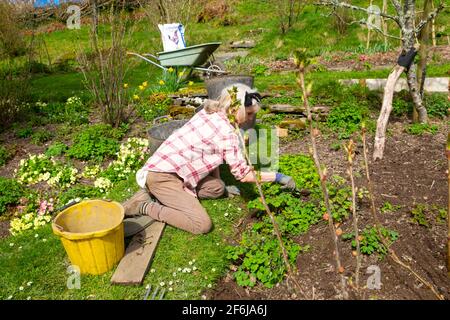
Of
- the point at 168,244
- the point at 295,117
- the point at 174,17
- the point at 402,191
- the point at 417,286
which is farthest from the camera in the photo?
the point at 174,17

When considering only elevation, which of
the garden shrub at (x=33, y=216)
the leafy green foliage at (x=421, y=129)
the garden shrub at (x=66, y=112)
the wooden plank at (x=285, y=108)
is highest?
the wooden plank at (x=285, y=108)

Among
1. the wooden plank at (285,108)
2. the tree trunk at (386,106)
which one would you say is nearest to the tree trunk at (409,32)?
the tree trunk at (386,106)

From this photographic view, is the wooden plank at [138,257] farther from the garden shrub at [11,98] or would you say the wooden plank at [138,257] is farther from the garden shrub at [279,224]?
the garden shrub at [11,98]

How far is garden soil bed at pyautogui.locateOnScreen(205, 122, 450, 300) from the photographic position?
2.59 m

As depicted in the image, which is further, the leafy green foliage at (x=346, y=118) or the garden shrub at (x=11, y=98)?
the garden shrub at (x=11, y=98)

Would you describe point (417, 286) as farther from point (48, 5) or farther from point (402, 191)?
point (48, 5)

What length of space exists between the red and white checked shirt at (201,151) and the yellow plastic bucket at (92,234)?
618 mm

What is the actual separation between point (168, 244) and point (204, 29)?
12473 millimetres

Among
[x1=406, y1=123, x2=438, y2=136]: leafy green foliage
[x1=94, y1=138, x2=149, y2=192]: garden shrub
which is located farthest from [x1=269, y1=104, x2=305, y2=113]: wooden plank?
[x1=94, y1=138, x2=149, y2=192]: garden shrub

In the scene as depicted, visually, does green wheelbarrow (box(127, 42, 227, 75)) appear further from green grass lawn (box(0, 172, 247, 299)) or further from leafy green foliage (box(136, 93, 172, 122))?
green grass lawn (box(0, 172, 247, 299))

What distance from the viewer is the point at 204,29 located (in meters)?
14.5

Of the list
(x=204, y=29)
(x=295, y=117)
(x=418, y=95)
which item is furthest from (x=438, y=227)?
(x=204, y=29)

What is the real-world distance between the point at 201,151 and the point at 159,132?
114 centimetres

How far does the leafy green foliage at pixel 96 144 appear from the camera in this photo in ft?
16.3
